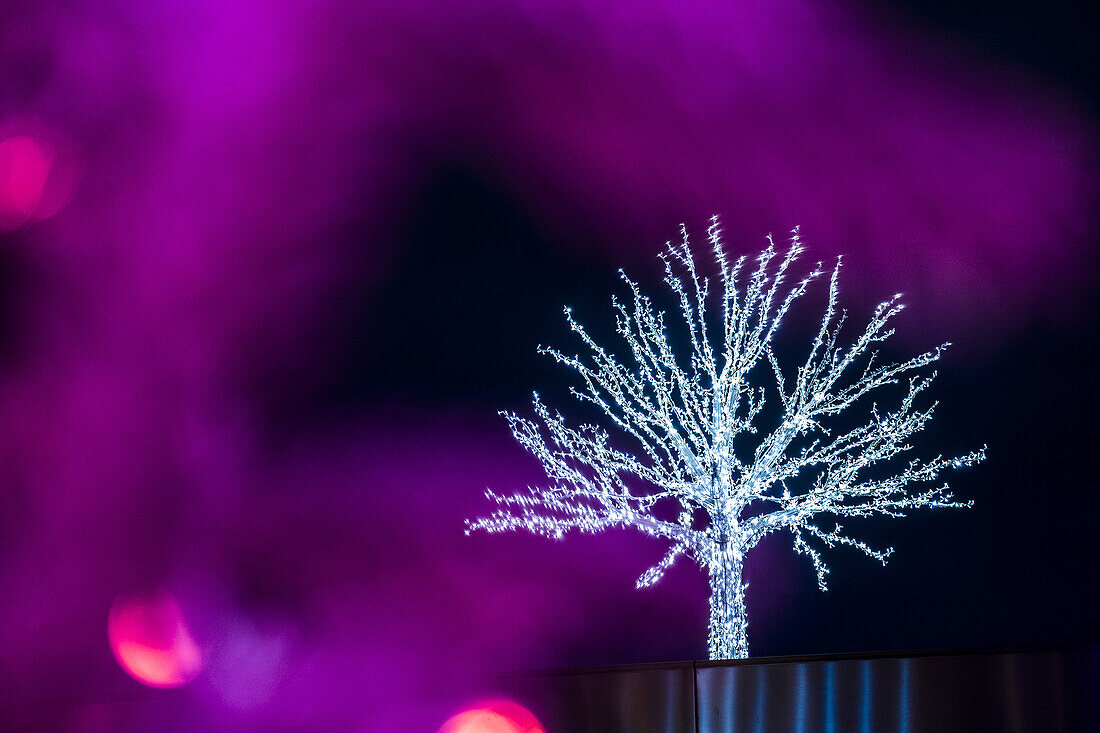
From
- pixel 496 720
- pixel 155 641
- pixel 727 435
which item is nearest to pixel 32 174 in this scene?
pixel 155 641

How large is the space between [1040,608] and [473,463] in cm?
334

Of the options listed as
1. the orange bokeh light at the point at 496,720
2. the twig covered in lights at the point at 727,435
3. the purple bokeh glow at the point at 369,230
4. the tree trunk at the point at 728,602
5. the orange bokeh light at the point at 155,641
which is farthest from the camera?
the purple bokeh glow at the point at 369,230

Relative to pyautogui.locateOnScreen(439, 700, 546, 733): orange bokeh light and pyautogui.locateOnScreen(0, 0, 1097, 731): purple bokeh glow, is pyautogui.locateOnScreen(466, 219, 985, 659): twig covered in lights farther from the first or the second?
pyautogui.locateOnScreen(439, 700, 546, 733): orange bokeh light

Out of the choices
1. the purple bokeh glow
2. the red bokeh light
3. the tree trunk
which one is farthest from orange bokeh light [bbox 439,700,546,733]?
the red bokeh light

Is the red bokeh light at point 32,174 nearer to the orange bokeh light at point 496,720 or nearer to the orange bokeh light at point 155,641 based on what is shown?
the orange bokeh light at point 155,641

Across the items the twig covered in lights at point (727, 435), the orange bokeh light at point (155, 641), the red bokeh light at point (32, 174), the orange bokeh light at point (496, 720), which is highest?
the red bokeh light at point (32, 174)

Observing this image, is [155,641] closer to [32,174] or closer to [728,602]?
[32,174]

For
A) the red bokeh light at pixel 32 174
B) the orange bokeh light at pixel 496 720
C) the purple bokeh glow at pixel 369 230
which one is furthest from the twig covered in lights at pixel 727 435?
the red bokeh light at pixel 32 174

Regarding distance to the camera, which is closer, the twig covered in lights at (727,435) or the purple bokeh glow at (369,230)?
the twig covered in lights at (727,435)

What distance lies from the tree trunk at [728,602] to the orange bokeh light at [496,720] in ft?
7.53

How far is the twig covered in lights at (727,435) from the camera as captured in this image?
5.28 metres

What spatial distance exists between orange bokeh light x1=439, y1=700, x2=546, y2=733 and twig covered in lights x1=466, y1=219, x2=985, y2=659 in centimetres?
235

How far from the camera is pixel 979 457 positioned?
5.93 metres

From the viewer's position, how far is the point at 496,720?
3004 mm
